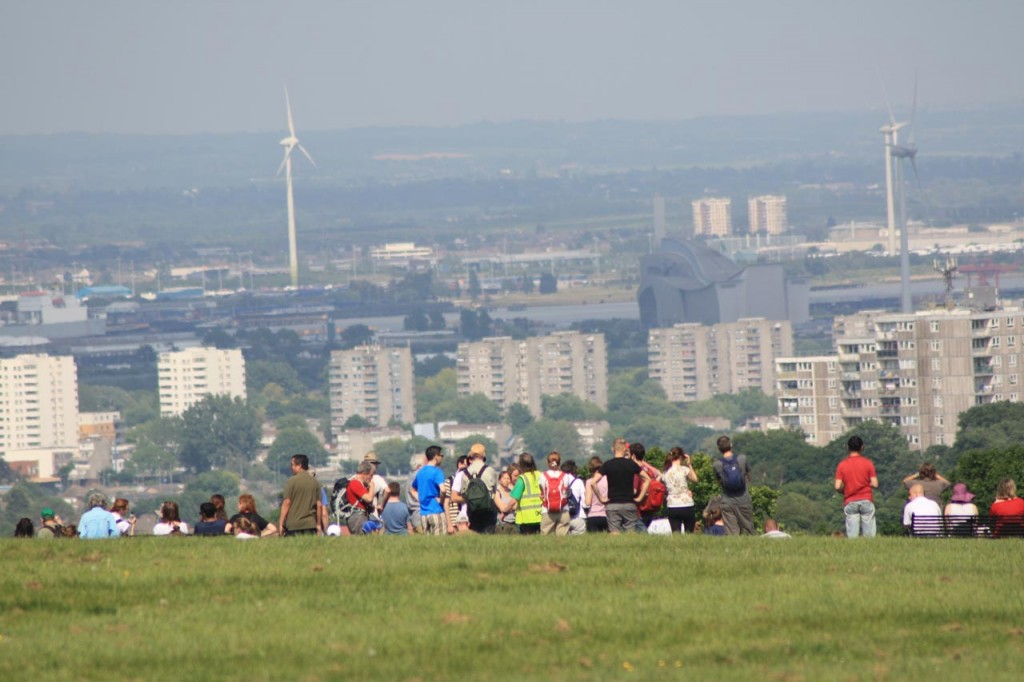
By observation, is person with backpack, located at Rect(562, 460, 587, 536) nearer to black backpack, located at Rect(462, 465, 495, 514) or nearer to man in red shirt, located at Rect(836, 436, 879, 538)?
black backpack, located at Rect(462, 465, 495, 514)

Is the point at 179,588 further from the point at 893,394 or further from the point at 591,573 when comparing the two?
the point at 893,394

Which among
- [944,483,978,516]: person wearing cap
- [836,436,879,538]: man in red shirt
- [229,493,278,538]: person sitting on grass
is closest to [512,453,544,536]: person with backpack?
[229,493,278,538]: person sitting on grass

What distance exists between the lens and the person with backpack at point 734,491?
2311 centimetres

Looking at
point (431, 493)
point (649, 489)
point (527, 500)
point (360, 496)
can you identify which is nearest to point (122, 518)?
point (360, 496)

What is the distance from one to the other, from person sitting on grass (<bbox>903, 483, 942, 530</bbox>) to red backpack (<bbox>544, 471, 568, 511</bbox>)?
3.69 meters

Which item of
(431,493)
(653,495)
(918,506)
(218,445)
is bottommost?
(918,506)

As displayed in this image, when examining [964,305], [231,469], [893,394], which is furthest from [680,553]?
[231,469]

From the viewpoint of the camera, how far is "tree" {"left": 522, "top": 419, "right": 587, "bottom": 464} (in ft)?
607

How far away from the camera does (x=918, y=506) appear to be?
77.2 ft

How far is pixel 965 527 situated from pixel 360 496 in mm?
6548

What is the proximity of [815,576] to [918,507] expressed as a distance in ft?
14.9

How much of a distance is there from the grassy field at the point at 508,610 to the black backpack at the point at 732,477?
165cm

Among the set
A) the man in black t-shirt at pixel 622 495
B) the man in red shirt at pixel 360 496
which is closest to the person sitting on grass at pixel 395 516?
the man in red shirt at pixel 360 496

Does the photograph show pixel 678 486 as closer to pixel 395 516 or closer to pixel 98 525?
pixel 395 516
